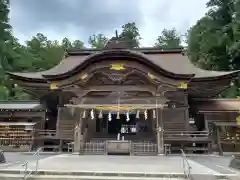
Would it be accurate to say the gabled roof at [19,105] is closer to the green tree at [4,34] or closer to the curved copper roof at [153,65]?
the curved copper roof at [153,65]

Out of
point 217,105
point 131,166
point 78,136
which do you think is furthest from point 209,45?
point 131,166

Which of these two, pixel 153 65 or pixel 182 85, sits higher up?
pixel 153 65

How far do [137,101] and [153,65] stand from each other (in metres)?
1.99

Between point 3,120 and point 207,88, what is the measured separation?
493 inches

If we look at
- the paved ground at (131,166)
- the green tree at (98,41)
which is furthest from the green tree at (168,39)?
the paved ground at (131,166)

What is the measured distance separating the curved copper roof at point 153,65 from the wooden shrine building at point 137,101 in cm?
5

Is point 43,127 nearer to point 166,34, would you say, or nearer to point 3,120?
point 3,120

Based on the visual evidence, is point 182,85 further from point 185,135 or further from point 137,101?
point 185,135

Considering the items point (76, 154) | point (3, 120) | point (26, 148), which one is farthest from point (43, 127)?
point (76, 154)

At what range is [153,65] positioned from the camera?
12.2m

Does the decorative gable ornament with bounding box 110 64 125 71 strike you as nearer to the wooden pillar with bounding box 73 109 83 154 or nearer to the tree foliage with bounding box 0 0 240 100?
the wooden pillar with bounding box 73 109 83 154

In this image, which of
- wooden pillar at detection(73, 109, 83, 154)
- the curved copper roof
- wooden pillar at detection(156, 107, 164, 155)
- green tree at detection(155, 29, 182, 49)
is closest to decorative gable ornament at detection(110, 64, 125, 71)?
the curved copper roof

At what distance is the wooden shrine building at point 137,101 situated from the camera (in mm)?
12180

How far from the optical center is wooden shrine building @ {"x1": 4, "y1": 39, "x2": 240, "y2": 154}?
40.0 feet
